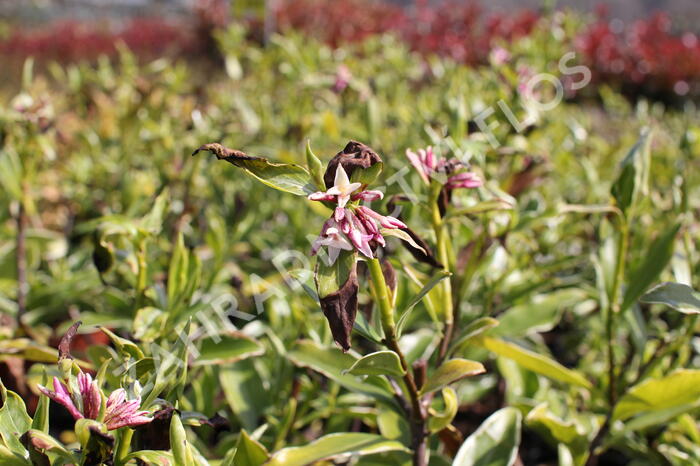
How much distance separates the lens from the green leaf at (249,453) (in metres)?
1.08

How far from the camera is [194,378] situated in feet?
5.26

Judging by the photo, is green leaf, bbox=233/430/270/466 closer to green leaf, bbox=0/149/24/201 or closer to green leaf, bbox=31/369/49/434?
green leaf, bbox=31/369/49/434

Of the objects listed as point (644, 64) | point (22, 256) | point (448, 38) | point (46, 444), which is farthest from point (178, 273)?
point (644, 64)

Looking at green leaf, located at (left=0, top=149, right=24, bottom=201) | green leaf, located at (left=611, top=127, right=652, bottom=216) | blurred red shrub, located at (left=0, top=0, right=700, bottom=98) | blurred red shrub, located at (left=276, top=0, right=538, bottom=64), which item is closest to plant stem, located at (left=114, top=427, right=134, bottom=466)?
green leaf, located at (left=611, top=127, right=652, bottom=216)

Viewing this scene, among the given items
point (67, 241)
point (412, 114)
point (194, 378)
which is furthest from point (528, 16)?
point (194, 378)

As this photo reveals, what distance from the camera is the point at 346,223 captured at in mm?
727

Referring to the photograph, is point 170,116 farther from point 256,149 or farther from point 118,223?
point 118,223

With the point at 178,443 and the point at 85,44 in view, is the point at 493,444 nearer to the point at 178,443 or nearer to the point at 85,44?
the point at 178,443

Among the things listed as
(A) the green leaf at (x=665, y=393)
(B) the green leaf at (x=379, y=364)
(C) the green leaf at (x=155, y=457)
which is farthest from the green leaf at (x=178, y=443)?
(A) the green leaf at (x=665, y=393)

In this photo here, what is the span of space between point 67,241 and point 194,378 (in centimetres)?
119

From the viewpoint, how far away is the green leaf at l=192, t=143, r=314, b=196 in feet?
2.34

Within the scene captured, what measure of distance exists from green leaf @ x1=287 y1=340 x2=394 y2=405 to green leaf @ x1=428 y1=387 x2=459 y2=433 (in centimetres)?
9

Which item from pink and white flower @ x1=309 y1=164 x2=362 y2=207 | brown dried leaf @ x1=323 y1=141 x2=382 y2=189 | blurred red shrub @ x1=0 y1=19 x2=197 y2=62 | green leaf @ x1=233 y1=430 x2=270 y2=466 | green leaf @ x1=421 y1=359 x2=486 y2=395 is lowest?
green leaf @ x1=233 y1=430 x2=270 y2=466

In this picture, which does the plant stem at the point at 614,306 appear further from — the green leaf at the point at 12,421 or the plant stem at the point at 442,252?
the green leaf at the point at 12,421
